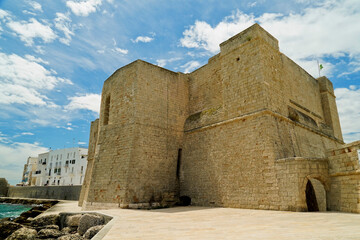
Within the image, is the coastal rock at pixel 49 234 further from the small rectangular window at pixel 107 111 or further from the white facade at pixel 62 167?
the white facade at pixel 62 167

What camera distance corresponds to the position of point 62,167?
42000 millimetres

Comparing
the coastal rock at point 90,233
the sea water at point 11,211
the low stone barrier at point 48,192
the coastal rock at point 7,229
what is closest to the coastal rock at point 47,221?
the coastal rock at point 7,229

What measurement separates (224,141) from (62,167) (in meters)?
40.0

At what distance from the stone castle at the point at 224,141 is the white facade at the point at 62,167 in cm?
2996

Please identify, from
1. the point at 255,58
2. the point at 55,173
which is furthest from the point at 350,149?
the point at 55,173

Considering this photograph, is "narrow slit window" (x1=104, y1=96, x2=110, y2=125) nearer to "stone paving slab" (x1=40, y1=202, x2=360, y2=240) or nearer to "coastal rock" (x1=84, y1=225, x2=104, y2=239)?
"coastal rock" (x1=84, y1=225, x2=104, y2=239)

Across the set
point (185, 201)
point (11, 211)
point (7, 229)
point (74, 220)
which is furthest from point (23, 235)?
point (11, 211)

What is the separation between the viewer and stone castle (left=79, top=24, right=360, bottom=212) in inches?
292

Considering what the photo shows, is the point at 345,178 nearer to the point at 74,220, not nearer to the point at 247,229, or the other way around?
the point at 247,229

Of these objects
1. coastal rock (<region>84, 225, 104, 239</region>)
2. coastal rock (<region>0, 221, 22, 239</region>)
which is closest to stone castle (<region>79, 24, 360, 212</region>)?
coastal rock (<region>0, 221, 22, 239</region>)

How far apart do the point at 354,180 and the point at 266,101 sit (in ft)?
12.3

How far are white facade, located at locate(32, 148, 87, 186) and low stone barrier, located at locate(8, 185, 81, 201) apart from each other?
6.74 meters

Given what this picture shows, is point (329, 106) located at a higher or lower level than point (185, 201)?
higher

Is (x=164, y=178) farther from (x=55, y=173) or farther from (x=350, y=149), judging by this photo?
(x=55, y=173)
